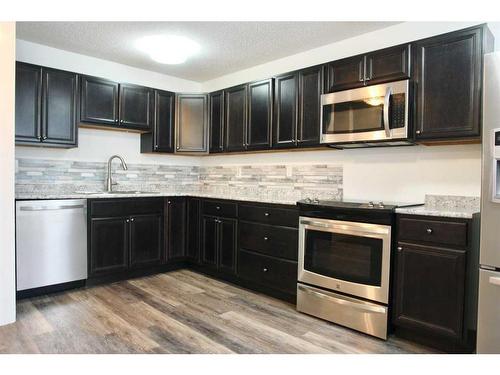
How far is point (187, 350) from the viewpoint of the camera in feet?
7.43

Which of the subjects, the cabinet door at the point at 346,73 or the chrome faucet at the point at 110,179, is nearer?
the cabinet door at the point at 346,73

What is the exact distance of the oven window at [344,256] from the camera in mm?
2568

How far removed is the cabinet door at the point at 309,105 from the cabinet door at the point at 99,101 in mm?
2036

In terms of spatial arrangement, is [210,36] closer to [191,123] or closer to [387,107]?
[191,123]

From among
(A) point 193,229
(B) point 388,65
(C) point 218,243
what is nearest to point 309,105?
(B) point 388,65

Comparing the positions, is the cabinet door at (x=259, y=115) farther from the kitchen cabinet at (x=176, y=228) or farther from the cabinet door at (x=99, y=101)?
the cabinet door at (x=99, y=101)

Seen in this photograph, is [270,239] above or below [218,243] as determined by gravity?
above

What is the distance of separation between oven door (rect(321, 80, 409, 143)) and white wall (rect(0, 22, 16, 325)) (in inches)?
96.3

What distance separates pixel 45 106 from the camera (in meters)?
3.47

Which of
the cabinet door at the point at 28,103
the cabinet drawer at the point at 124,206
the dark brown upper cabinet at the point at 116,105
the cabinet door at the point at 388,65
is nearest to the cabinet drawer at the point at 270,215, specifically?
the cabinet drawer at the point at 124,206

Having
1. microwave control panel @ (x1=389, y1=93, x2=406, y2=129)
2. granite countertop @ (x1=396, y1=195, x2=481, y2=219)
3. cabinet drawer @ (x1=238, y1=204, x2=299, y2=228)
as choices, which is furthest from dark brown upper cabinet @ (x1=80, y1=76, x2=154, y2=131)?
granite countertop @ (x1=396, y1=195, x2=481, y2=219)

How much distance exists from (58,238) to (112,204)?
57 cm

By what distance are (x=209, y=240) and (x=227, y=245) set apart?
29 cm
